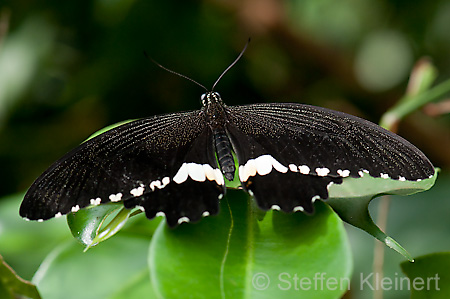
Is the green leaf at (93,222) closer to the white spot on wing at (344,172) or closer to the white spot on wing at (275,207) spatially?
the white spot on wing at (275,207)

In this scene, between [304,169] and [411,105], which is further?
[411,105]

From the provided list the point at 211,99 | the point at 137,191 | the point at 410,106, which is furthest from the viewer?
the point at 410,106

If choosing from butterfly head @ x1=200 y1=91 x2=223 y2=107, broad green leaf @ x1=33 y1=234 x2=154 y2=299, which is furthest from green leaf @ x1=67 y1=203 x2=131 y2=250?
butterfly head @ x1=200 y1=91 x2=223 y2=107

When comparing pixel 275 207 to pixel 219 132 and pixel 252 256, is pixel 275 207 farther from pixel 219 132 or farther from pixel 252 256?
pixel 219 132

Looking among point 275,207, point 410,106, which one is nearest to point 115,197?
point 275,207

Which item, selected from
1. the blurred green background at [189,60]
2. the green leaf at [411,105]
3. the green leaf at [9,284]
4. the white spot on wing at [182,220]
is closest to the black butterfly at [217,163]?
the white spot on wing at [182,220]

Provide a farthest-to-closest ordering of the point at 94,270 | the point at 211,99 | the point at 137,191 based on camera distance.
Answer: the point at 211,99
the point at 94,270
the point at 137,191

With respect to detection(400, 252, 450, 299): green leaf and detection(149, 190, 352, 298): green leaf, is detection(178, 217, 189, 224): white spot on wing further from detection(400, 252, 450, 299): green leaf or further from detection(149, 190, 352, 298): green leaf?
detection(400, 252, 450, 299): green leaf
